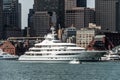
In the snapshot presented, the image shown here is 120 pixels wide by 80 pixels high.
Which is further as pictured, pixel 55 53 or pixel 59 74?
pixel 55 53

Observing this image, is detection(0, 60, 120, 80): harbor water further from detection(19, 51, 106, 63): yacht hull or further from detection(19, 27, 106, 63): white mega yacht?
detection(19, 27, 106, 63): white mega yacht

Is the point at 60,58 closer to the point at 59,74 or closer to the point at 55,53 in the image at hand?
the point at 55,53

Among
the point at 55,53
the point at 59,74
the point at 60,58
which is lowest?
the point at 60,58

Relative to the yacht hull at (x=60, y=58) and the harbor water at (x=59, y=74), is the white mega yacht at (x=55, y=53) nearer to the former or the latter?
the yacht hull at (x=60, y=58)

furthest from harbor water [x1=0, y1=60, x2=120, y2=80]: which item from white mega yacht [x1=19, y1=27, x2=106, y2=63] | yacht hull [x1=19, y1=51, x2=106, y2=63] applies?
white mega yacht [x1=19, y1=27, x2=106, y2=63]

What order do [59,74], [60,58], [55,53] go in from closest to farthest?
[59,74], [60,58], [55,53]

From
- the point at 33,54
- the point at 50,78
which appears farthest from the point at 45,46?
the point at 50,78

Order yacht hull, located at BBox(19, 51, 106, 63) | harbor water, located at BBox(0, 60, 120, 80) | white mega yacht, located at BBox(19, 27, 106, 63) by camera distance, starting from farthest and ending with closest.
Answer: white mega yacht, located at BBox(19, 27, 106, 63), yacht hull, located at BBox(19, 51, 106, 63), harbor water, located at BBox(0, 60, 120, 80)

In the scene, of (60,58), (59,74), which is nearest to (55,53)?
(60,58)

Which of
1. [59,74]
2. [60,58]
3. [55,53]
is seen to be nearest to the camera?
[59,74]

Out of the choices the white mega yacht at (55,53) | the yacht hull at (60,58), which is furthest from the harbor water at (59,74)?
the white mega yacht at (55,53)

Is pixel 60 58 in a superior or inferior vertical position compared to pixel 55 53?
inferior

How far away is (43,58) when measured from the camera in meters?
185

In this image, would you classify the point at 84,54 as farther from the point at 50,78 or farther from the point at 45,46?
the point at 50,78
